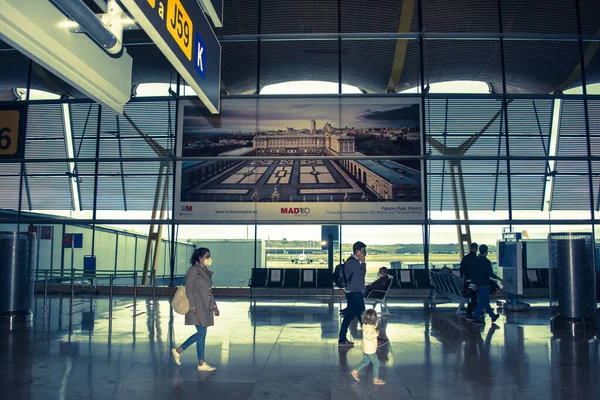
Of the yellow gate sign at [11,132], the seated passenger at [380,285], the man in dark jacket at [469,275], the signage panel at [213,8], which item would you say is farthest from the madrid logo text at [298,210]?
the signage panel at [213,8]

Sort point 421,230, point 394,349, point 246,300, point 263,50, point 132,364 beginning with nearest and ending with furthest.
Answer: point 132,364
point 394,349
point 246,300
point 421,230
point 263,50

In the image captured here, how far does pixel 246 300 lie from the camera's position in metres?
14.0

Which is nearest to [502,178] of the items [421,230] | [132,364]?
[421,230]

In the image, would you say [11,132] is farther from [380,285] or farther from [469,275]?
[469,275]

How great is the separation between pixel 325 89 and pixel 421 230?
5.23 meters

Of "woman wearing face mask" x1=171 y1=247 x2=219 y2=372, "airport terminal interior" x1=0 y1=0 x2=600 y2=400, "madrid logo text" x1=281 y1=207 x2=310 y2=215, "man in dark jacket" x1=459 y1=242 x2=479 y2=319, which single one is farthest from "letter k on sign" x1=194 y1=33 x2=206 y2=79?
"madrid logo text" x1=281 y1=207 x2=310 y2=215

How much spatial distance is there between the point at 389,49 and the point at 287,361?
11952mm

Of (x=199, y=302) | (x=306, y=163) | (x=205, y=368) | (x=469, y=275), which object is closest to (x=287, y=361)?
(x=205, y=368)

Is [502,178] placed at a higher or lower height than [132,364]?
higher

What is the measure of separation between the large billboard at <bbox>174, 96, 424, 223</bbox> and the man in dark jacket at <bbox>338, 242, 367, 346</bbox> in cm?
746

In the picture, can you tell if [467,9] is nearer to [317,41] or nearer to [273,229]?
[317,41]

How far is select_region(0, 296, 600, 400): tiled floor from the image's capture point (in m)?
4.91

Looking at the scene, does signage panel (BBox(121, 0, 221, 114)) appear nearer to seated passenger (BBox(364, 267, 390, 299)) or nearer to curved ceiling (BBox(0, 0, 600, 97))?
seated passenger (BBox(364, 267, 390, 299))

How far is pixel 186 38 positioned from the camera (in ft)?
11.3
